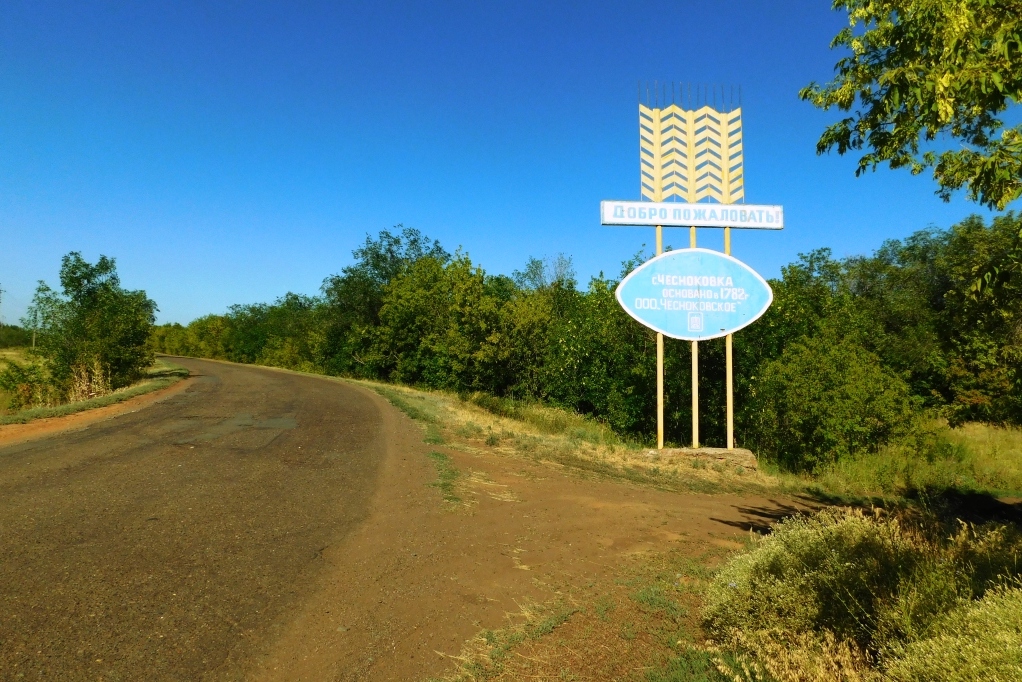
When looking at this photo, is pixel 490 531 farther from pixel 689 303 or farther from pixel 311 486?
pixel 689 303

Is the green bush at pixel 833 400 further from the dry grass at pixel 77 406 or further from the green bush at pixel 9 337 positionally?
the green bush at pixel 9 337

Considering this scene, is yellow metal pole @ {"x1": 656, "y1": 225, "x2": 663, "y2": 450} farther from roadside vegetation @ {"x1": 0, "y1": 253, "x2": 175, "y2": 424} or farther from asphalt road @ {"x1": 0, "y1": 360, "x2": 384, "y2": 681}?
roadside vegetation @ {"x1": 0, "y1": 253, "x2": 175, "y2": 424}

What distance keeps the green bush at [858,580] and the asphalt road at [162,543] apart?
3.15m

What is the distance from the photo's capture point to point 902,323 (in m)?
30.5

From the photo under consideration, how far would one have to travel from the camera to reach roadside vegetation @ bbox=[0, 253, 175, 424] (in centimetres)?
2025

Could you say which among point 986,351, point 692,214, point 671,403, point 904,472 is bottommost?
point 904,472

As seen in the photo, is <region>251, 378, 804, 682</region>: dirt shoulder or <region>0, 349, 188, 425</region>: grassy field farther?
<region>0, 349, 188, 425</region>: grassy field

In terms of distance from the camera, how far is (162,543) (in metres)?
5.43

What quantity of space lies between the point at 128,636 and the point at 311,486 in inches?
170

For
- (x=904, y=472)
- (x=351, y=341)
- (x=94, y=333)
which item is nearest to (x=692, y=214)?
(x=904, y=472)

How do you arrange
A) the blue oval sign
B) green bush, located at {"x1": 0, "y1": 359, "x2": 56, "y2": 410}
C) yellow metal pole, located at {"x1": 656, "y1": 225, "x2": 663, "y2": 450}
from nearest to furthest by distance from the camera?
yellow metal pole, located at {"x1": 656, "y1": 225, "x2": 663, "y2": 450}
the blue oval sign
green bush, located at {"x1": 0, "y1": 359, "x2": 56, "y2": 410}

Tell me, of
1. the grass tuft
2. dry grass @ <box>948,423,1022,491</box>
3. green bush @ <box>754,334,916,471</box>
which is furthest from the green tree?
dry grass @ <box>948,423,1022,491</box>

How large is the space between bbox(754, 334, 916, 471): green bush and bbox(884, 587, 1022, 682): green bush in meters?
10.8

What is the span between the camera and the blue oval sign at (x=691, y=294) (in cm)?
1270
